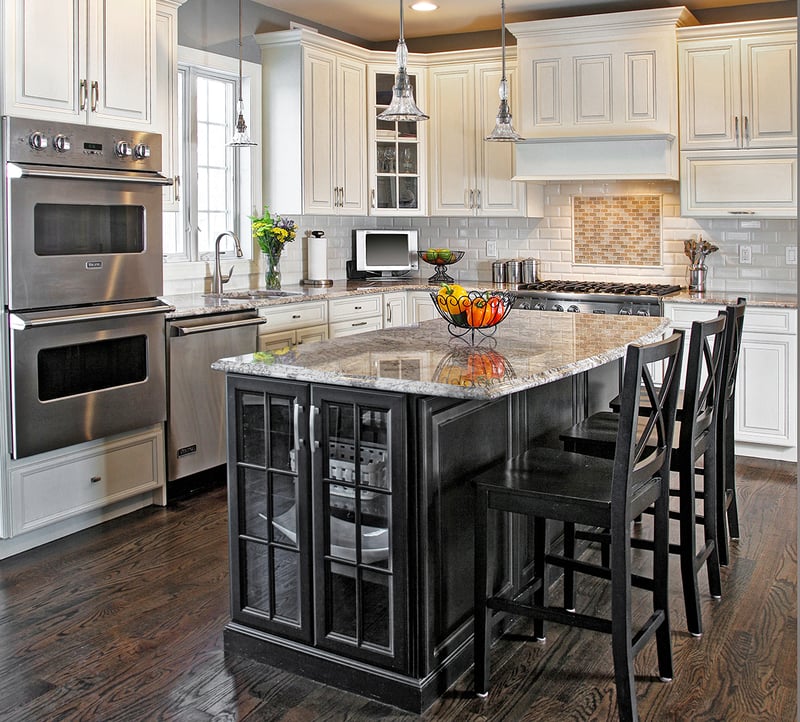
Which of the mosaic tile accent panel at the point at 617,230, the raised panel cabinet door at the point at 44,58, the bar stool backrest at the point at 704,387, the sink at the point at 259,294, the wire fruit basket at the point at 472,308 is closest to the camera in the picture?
the bar stool backrest at the point at 704,387

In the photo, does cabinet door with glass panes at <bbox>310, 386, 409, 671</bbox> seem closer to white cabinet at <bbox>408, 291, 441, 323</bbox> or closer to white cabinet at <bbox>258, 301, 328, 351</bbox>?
white cabinet at <bbox>258, 301, 328, 351</bbox>

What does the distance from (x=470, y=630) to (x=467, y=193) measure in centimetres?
414

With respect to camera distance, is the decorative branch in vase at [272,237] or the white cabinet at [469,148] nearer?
the decorative branch in vase at [272,237]

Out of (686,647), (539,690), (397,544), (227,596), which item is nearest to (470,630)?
(539,690)

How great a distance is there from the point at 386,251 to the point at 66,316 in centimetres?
326

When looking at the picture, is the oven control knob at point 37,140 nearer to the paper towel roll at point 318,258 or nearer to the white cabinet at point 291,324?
the white cabinet at point 291,324

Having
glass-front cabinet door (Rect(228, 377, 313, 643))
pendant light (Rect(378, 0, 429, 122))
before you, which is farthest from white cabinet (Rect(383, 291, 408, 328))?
glass-front cabinet door (Rect(228, 377, 313, 643))

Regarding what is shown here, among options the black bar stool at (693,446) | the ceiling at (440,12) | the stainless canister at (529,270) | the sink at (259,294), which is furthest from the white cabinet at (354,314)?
the black bar stool at (693,446)

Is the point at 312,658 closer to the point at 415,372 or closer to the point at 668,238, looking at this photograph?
the point at 415,372

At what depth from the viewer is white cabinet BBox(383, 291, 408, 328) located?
19.9 feet

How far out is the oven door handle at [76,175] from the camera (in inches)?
139

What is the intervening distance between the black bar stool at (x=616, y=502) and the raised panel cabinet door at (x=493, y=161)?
145 inches

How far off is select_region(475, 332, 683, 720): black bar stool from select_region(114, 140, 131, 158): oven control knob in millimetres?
2350

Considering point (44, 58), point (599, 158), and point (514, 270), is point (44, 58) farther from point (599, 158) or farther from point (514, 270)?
point (514, 270)
